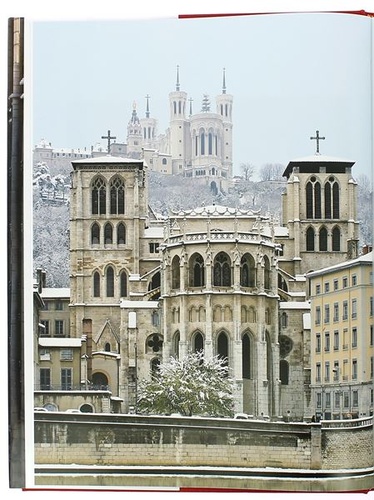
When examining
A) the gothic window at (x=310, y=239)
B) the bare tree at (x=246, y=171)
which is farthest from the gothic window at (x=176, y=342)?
the bare tree at (x=246, y=171)

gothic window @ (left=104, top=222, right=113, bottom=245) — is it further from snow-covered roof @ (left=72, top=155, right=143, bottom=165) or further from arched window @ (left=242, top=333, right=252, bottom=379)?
arched window @ (left=242, top=333, right=252, bottom=379)

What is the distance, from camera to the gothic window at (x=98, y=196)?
76.4 feet

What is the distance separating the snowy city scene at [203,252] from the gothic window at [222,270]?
0.04m

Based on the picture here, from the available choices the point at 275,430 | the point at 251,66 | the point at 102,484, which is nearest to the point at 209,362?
the point at 275,430

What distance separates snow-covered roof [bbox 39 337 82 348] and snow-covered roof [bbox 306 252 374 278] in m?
3.74

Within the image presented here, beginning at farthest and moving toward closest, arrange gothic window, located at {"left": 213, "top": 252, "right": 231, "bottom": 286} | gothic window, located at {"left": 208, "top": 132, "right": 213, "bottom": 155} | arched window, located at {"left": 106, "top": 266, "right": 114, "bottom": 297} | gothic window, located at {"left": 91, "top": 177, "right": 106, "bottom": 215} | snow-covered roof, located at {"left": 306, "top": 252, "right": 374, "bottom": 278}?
gothic window, located at {"left": 213, "top": 252, "right": 231, "bottom": 286}
arched window, located at {"left": 106, "top": 266, "right": 114, "bottom": 297}
gothic window, located at {"left": 91, "top": 177, "right": 106, "bottom": 215}
gothic window, located at {"left": 208, "top": 132, "right": 213, "bottom": 155}
snow-covered roof, located at {"left": 306, "top": 252, "right": 374, "bottom": 278}

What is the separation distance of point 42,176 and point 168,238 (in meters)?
2.61

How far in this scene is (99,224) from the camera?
930 inches

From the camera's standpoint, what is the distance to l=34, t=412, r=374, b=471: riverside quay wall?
21.2 meters

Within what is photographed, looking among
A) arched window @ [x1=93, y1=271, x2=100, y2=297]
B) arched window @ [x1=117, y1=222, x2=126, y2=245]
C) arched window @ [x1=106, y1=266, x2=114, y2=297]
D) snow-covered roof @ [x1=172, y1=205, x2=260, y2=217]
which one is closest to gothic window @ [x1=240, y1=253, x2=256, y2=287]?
snow-covered roof @ [x1=172, y1=205, x2=260, y2=217]

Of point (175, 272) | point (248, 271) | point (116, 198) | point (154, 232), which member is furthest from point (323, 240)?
point (116, 198)

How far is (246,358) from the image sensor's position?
23484 millimetres

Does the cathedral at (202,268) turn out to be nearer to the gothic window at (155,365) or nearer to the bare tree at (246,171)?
the gothic window at (155,365)

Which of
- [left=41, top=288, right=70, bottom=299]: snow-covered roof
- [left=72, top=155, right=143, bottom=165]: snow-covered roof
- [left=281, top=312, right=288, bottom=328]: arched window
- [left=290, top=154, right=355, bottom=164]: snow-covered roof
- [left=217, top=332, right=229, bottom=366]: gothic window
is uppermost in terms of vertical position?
[left=72, top=155, right=143, bottom=165]: snow-covered roof
